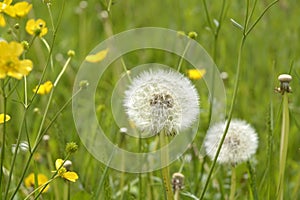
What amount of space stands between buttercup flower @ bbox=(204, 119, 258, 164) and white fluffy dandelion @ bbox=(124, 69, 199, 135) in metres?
0.21

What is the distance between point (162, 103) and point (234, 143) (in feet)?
1.05

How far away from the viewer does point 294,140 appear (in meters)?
2.17

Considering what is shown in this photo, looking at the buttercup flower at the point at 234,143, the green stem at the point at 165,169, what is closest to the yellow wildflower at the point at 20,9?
the green stem at the point at 165,169

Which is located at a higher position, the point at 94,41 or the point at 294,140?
the point at 94,41

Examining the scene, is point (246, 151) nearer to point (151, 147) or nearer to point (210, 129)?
point (210, 129)

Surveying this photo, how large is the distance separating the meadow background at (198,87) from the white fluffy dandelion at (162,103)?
157mm

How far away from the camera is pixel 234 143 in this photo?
1.48 m

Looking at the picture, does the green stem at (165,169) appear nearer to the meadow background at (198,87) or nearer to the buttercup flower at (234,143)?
the meadow background at (198,87)

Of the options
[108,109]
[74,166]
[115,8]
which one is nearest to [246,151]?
[74,166]

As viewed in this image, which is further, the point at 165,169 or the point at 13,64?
the point at 165,169

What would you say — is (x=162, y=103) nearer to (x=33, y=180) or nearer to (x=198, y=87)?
(x=33, y=180)

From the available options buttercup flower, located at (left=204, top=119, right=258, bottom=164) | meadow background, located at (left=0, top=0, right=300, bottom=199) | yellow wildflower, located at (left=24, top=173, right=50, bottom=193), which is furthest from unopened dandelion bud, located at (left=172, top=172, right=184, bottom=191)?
yellow wildflower, located at (left=24, top=173, right=50, bottom=193)

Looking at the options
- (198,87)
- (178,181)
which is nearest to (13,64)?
(178,181)

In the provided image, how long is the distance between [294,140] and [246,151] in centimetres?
74
